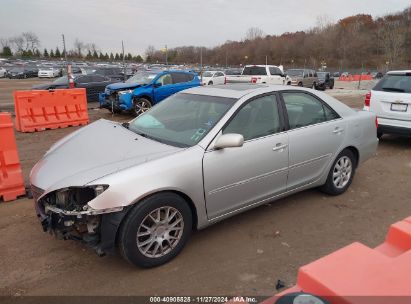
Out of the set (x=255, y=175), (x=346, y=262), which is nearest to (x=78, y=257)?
(x=255, y=175)

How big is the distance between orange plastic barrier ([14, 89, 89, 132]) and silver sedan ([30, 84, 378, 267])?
6264 millimetres

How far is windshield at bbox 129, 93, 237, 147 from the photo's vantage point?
3.70 meters

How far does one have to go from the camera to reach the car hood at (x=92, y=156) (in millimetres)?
3100

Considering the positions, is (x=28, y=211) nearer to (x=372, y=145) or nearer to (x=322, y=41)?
(x=372, y=145)

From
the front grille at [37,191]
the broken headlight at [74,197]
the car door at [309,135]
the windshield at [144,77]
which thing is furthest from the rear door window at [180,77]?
the broken headlight at [74,197]

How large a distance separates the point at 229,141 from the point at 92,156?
4.31 ft

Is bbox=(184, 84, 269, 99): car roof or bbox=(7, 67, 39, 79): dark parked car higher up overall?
bbox=(7, 67, 39, 79): dark parked car

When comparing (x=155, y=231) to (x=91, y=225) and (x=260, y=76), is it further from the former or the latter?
(x=260, y=76)

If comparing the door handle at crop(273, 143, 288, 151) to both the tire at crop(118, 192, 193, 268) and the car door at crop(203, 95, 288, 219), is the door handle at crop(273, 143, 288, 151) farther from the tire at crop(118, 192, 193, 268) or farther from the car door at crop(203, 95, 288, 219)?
the tire at crop(118, 192, 193, 268)

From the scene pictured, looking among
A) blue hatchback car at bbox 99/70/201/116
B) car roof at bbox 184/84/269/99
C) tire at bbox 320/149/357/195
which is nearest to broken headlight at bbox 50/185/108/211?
car roof at bbox 184/84/269/99

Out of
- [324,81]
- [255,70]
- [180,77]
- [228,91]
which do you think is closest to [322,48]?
[324,81]

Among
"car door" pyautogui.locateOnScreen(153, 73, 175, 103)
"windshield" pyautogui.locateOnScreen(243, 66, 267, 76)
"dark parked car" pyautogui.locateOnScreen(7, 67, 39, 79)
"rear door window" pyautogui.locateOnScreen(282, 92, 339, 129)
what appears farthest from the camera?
"dark parked car" pyautogui.locateOnScreen(7, 67, 39, 79)

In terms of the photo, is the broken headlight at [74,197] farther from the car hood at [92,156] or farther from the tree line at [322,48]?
the tree line at [322,48]

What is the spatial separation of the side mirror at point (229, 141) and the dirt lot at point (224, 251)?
105cm
